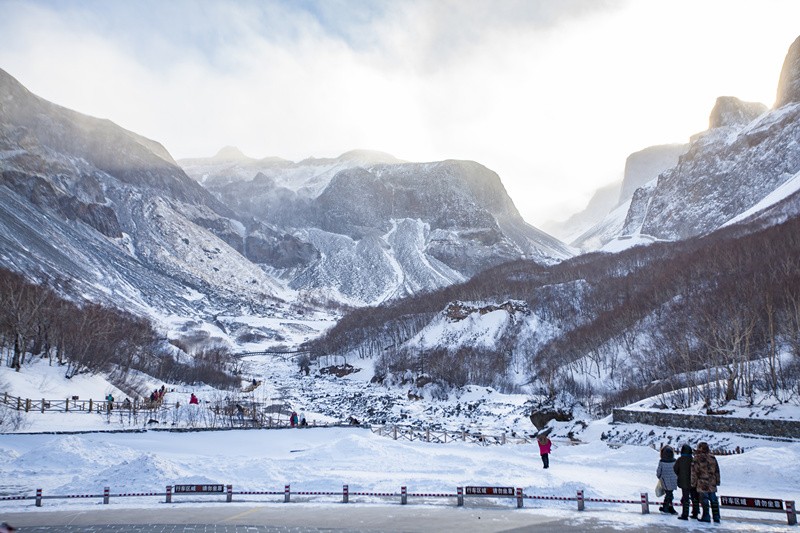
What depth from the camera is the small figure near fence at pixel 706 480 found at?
1338 cm

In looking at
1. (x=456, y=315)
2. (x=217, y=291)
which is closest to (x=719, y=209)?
(x=456, y=315)

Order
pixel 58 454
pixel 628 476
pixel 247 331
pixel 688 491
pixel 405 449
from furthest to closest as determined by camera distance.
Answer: pixel 247 331 → pixel 405 449 → pixel 58 454 → pixel 628 476 → pixel 688 491

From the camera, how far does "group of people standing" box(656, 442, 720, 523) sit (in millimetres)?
13406

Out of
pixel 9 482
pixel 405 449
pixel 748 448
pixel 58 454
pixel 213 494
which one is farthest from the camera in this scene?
pixel 405 449

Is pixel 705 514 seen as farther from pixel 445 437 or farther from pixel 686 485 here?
pixel 445 437

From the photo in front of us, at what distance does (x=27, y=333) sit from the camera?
156 ft

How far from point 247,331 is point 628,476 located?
12835cm

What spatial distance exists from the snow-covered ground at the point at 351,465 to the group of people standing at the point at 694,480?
444 mm

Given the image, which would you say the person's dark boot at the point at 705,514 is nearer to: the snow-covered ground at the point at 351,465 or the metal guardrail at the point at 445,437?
the snow-covered ground at the point at 351,465

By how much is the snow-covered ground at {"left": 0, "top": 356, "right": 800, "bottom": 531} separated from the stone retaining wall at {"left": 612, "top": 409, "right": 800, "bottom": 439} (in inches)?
22.2

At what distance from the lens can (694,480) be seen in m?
13.5

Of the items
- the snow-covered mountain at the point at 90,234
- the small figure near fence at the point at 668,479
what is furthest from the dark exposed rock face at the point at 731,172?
the small figure near fence at the point at 668,479

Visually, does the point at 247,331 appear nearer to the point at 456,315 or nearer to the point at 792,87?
the point at 456,315

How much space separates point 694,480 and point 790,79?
187 metres
